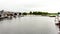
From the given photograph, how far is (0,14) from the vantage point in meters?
19.0
